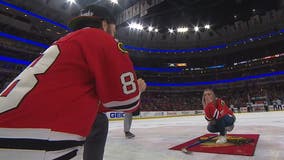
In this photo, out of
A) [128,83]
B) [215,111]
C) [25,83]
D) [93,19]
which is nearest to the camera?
[25,83]

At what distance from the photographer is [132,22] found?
611 inches

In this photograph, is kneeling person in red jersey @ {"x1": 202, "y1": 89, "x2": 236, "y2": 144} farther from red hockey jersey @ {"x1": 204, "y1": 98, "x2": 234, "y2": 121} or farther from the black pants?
the black pants

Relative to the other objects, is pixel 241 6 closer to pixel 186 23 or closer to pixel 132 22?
pixel 186 23

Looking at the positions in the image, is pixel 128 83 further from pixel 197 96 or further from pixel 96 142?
pixel 197 96

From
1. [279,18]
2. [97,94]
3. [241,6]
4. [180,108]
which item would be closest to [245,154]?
[97,94]

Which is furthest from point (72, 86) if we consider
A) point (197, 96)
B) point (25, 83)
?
point (197, 96)

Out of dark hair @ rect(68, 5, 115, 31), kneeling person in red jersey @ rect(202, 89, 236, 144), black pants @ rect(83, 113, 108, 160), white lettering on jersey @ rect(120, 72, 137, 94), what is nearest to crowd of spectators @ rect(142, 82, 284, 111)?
kneeling person in red jersey @ rect(202, 89, 236, 144)

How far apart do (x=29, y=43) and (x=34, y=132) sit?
1031 inches

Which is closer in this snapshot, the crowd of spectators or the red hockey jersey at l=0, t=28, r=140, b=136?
the red hockey jersey at l=0, t=28, r=140, b=136

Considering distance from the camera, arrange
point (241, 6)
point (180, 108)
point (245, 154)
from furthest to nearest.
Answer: point (180, 108) < point (241, 6) < point (245, 154)

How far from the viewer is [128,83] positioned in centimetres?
90

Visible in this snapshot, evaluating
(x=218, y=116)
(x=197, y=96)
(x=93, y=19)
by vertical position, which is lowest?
(x=218, y=116)

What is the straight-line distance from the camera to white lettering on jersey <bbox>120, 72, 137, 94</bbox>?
0.89 m

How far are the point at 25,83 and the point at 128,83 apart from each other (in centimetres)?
39
